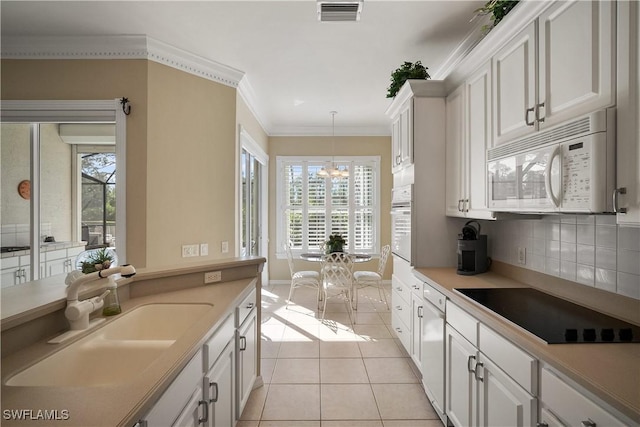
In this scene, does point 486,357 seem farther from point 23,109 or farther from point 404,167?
point 23,109

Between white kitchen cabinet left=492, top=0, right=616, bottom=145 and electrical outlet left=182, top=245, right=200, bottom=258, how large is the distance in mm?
2818

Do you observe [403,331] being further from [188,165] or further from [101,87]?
[101,87]

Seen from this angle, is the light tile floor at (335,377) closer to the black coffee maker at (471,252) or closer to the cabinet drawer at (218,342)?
the cabinet drawer at (218,342)

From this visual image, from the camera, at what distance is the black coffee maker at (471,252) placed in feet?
8.11

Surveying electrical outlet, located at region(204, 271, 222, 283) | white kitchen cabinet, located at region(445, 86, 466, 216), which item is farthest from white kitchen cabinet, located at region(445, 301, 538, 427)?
electrical outlet, located at region(204, 271, 222, 283)

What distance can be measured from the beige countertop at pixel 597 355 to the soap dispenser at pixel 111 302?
1820mm

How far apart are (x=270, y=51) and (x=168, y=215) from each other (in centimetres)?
186

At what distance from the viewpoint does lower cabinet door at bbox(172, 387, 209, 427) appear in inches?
46.3

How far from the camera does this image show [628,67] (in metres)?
1.15

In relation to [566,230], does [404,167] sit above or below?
above

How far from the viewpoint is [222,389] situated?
1.66 metres

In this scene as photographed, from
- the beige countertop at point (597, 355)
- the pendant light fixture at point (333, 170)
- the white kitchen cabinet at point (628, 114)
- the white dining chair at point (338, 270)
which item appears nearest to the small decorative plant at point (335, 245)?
the white dining chair at point (338, 270)

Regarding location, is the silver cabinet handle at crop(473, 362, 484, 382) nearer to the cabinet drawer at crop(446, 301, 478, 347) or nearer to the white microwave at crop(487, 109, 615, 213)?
the cabinet drawer at crop(446, 301, 478, 347)

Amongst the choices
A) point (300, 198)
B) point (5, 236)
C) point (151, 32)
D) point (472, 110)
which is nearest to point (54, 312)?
point (5, 236)
